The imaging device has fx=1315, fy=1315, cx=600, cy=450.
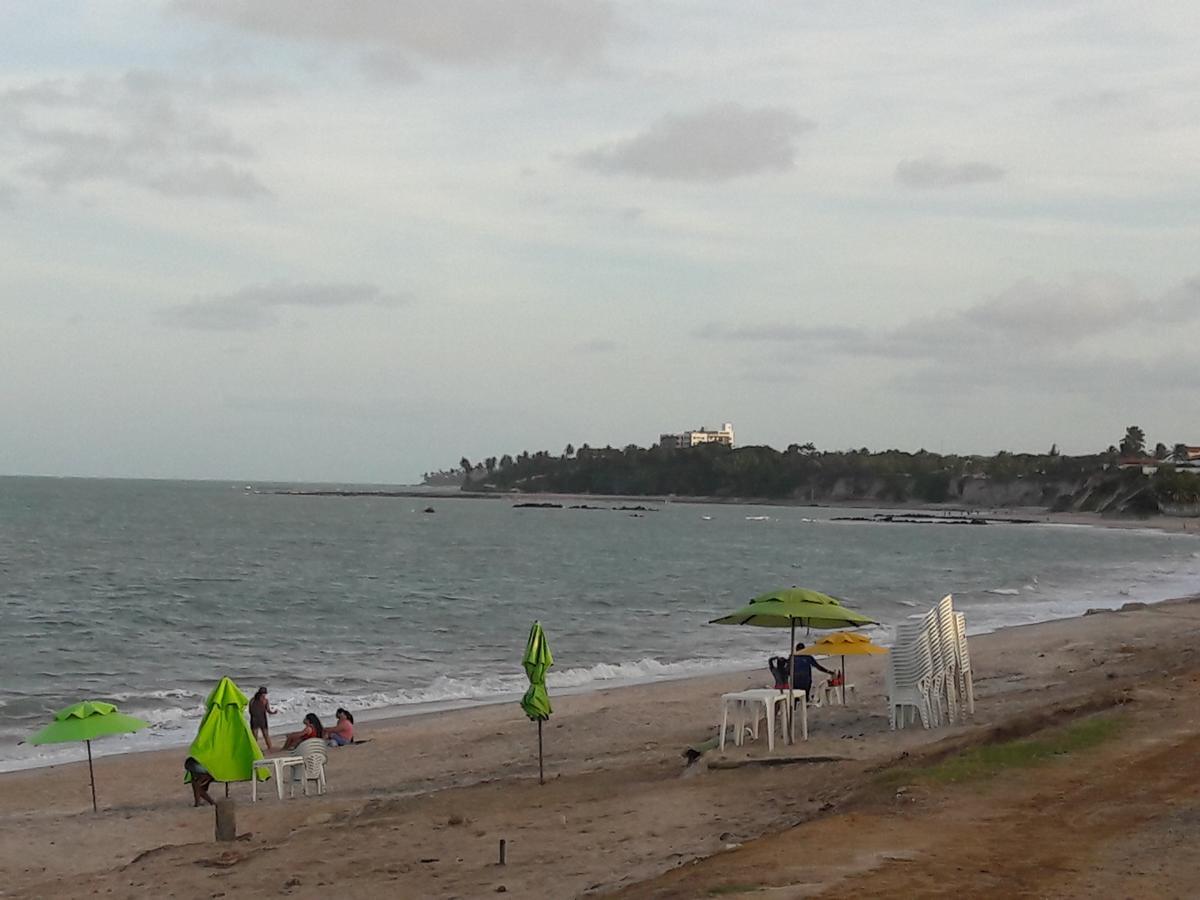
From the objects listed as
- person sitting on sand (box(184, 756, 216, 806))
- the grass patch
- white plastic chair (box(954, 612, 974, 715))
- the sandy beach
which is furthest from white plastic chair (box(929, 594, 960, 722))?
person sitting on sand (box(184, 756, 216, 806))

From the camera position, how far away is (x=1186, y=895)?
7.09 metres

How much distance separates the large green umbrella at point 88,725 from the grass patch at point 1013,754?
8.07 meters

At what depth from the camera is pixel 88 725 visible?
14008 mm

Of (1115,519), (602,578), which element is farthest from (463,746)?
(1115,519)

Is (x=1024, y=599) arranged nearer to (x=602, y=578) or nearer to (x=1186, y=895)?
(x=602, y=578)

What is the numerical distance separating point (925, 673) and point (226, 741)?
7.54 metres

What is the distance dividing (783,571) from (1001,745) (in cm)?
5155

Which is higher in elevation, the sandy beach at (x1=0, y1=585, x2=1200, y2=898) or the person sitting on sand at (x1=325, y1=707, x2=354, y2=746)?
the sandy beach at (x1=0, y1=585, x2=1200, y2=898)

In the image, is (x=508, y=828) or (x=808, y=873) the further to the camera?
(x=508, y=828)

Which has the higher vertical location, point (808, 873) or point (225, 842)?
point (808, 873)

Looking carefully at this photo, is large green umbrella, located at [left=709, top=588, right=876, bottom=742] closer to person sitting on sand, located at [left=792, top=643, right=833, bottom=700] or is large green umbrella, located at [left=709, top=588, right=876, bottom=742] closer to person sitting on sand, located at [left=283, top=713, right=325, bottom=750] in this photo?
person sitting on sand, located at [left=792, top=643, right=833, bottom=700]

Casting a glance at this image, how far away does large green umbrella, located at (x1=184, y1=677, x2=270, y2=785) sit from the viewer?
39.3ft

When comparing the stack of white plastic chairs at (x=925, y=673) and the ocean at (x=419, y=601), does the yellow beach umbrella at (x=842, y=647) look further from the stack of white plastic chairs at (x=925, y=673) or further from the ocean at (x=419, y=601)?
the ocean at (x=419, y=601)

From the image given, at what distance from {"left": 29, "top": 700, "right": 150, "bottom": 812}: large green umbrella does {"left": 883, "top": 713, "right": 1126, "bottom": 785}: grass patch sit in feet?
26.5
